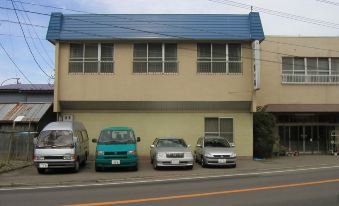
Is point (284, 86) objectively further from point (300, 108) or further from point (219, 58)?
point (219, 58)

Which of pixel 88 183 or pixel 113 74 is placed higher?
pixel 113 74

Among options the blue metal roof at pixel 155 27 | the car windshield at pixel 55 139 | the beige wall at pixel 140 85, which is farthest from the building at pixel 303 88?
the car windshield at pixel 55 139

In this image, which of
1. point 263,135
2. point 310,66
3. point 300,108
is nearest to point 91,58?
Answer: point 263,135

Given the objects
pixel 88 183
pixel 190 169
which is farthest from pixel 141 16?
pixel 88 183

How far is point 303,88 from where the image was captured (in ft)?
106

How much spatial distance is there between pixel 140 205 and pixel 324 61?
2554 centimetres

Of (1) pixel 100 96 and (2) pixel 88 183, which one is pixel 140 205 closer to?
(2) pixel 88 183

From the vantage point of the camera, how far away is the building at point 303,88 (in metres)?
32.2

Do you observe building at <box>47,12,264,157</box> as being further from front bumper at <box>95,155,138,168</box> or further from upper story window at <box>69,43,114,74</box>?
front bumper at <box>95,155,138,168</box>

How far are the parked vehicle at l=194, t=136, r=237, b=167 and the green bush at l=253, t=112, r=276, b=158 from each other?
5.30 metres

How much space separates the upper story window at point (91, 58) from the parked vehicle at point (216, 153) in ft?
24.2

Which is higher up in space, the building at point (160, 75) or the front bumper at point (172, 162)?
the building at point (160, 75)

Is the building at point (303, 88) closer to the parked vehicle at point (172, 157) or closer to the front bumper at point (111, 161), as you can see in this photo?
the parked vehicle at point (172, 157)

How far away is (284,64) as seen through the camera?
32625 mm
